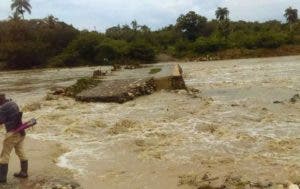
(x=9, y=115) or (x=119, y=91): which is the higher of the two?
(x=9, y=115)

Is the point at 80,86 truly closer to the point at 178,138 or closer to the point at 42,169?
the point at 178,138

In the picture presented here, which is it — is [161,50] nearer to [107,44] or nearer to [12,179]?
[107,44]

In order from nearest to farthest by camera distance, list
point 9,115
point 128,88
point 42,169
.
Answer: point 9,115
point 42,169
point 128,88

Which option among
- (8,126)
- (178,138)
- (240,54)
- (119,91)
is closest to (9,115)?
(8,126)

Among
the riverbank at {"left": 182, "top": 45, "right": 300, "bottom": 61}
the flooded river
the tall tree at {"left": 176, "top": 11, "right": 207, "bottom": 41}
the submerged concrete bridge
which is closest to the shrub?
the riverbank at {"left": 182, "top": 45, "right": 300, "bottom": 61}

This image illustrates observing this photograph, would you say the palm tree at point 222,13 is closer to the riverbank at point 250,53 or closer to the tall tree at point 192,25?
the tall tree at point 192,25

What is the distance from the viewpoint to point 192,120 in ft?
55.7

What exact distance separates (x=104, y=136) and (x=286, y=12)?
83.1 m

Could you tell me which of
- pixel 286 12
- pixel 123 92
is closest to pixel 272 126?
pixel 123 92

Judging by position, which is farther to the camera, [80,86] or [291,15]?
[291,15]

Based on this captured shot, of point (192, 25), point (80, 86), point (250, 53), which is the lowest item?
point (80, 86)

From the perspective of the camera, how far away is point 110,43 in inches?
2606

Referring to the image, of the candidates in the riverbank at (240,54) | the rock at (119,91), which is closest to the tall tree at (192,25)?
the riverbank at (240,54)

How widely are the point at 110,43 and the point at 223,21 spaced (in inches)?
1148
